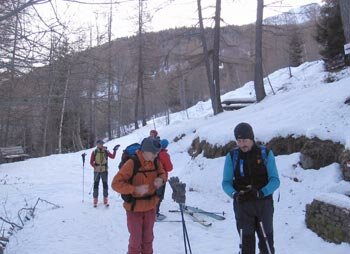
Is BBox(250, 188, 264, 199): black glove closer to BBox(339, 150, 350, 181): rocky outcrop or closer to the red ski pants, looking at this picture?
the red ski pants

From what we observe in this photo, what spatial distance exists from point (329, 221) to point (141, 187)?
11.4 feet

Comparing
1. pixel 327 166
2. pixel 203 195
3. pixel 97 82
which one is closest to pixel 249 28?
pixel 203 195

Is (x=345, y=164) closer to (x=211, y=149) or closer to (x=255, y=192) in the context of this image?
(x=255, y=192)

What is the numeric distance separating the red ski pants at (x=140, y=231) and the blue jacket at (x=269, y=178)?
1.23 metres

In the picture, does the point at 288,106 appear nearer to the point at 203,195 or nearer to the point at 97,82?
the point at 203,195

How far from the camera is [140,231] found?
5.83 m

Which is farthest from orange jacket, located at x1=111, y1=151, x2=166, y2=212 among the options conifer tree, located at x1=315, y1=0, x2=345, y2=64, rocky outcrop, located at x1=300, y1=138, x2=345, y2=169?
conifer tree, located at x1=315, y1=0, x2=345, y2=64

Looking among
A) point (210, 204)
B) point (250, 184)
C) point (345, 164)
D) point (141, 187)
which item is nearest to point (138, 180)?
point (141, 187)

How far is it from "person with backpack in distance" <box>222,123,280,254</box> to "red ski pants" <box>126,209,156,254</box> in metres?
1.27

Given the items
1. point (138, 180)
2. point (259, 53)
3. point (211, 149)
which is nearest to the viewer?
point (138, 180)

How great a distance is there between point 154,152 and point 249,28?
19.7 metres

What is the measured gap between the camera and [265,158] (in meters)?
5.20

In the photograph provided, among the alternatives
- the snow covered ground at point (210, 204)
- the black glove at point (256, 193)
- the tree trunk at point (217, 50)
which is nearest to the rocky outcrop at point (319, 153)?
the snow covered ground at point (210, 204)

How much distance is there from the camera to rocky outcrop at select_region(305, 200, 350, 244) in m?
6.78
